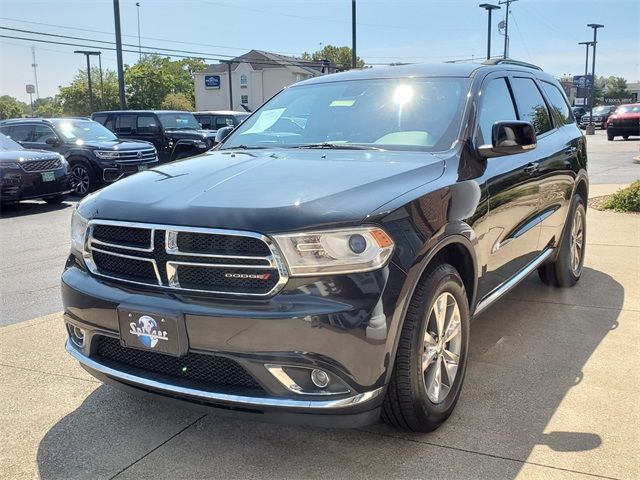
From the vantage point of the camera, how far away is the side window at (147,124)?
59.0 feet

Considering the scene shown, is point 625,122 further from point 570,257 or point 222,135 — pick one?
point 222,135

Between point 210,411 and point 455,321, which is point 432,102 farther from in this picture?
point 210,411

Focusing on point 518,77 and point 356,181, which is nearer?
point 356,181

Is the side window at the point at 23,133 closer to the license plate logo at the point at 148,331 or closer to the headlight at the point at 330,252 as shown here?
the license plate logo at the point at 148,331

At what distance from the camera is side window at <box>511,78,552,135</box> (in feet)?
15.1

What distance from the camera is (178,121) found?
18.8 meters

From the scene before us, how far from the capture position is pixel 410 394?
2795 millimetres

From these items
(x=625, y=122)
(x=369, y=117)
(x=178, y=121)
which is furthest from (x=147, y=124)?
(x=625, y=122)

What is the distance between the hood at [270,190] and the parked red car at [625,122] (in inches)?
1159

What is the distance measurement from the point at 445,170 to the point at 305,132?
44.9 inches

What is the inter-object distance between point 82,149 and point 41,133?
149 centimetres

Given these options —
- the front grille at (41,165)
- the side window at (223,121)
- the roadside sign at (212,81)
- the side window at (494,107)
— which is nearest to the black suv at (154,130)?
the side window at (223,121)

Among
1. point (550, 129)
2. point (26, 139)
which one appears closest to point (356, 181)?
point (550, 129)

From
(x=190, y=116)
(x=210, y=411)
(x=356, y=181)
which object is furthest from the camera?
(x=190, y=116)
